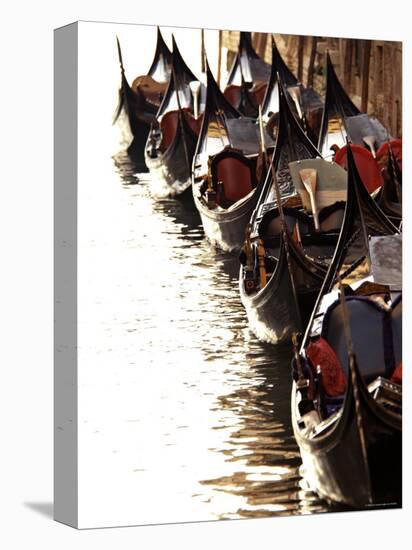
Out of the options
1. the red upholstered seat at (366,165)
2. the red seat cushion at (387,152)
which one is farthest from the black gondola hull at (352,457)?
the red seat cushion at (387,152)

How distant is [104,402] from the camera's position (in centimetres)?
600

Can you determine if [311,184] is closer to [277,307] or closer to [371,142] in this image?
[371,142]

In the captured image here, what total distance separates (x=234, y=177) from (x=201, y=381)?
97 centimetres

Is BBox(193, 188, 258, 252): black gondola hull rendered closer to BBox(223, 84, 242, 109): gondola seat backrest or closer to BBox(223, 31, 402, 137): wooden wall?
BBox(223, 84, 242, 109): gondola seat backrest

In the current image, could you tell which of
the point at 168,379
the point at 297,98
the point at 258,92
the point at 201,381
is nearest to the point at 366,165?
the point at 297,98

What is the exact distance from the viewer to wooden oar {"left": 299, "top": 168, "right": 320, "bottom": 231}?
653cm

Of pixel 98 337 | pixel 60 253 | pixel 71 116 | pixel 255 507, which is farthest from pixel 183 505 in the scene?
pixel 71 116

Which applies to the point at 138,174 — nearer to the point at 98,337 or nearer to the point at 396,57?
the point at 98,337

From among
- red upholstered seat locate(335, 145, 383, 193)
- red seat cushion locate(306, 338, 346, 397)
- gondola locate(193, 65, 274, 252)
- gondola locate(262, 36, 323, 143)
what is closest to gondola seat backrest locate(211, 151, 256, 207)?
gondola locate(193, 65, 274, 252)

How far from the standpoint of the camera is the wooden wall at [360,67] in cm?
654

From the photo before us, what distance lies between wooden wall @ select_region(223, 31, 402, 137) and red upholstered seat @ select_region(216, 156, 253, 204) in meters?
0.51

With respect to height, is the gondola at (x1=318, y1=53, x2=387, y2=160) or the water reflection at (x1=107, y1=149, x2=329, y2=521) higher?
the gondola at (x1=318, y1=53, x2=387, y2=160)

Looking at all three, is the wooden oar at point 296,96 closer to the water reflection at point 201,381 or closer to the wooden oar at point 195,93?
the wooden oar at point 195,93

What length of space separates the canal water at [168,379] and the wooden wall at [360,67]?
2.87ft
